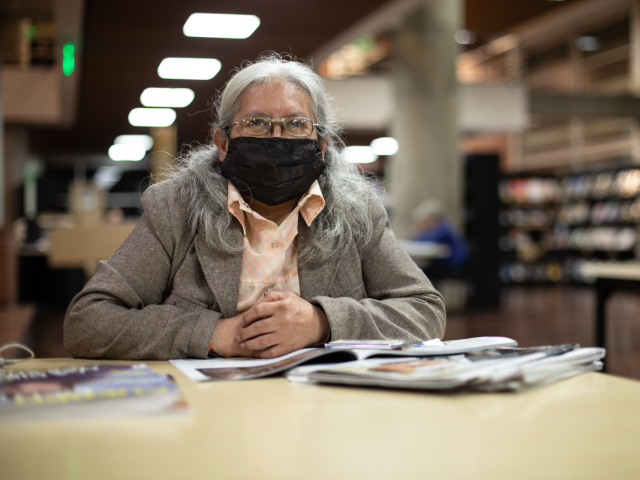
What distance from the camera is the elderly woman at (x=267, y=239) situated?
1.34 metres

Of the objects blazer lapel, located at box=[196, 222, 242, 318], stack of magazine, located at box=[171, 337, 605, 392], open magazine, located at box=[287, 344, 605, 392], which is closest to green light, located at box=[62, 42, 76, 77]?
blazer lapel, located at box=[196, 222, 242, 318]

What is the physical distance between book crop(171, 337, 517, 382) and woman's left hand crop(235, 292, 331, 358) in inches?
2.1

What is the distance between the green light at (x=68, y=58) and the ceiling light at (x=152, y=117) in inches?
108

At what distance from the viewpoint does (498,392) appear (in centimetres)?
89

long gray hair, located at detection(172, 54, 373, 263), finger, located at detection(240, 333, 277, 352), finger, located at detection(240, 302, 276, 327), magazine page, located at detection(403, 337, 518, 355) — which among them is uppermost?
long gray hair, located at detection(172, 54, 373, 263)

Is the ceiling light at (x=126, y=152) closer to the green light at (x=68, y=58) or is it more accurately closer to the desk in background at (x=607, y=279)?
the green light at (x=68, y=58)

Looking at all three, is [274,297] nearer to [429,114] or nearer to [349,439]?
[349,439]

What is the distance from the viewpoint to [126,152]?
54.0ft

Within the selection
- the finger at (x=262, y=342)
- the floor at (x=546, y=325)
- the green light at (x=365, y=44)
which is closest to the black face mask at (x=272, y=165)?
the finger at (x=262, y=342)

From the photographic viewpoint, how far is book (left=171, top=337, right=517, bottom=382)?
1.00 metres

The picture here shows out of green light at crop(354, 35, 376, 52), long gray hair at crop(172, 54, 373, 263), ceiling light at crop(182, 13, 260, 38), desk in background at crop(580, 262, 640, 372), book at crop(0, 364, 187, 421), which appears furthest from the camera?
green light at crop(354, 35, 376, 52)

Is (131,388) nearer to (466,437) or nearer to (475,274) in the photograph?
(466,437)

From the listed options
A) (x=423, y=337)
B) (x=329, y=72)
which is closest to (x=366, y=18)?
(x=423, y=337)

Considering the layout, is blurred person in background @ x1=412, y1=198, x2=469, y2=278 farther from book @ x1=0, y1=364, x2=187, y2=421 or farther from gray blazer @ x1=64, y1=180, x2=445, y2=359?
book @ x1=0, y1=364, x2=187, y2=421
